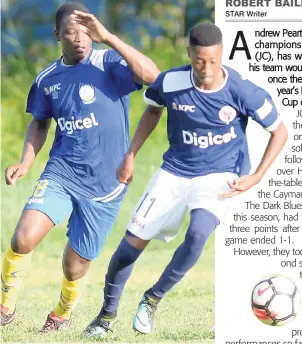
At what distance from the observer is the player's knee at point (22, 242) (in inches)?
251

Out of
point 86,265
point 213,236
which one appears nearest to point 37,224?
point 86,265

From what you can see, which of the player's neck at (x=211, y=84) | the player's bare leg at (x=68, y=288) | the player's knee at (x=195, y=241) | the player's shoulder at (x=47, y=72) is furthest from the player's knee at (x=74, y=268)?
the player's neck at (x=211, y=84)

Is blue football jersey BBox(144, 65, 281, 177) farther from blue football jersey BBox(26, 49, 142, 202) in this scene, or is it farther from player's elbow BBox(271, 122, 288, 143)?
blue football jersey BBox(26, 49, 142, 202)

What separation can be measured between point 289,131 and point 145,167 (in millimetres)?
937

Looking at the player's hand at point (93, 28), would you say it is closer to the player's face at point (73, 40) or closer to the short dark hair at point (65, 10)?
the player's face at point (73, 40)

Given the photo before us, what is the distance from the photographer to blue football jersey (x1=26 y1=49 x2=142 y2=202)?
656 centimetres

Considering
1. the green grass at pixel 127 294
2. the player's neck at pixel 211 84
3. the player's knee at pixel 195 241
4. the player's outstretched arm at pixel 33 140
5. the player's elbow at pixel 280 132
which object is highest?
the player's neck at pixel 211 84

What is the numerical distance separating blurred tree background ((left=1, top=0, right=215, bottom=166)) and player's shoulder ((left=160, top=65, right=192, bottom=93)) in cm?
54

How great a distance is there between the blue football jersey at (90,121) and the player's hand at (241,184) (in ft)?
2.48

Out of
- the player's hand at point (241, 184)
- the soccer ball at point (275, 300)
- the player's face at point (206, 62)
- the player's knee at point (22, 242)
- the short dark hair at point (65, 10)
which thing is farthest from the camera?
the soccer ball at point (275, 300)

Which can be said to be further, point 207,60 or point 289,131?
point 289,131

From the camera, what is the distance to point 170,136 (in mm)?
6414

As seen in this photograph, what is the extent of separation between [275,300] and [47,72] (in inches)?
77.0

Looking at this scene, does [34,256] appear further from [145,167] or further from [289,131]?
[289,131]
